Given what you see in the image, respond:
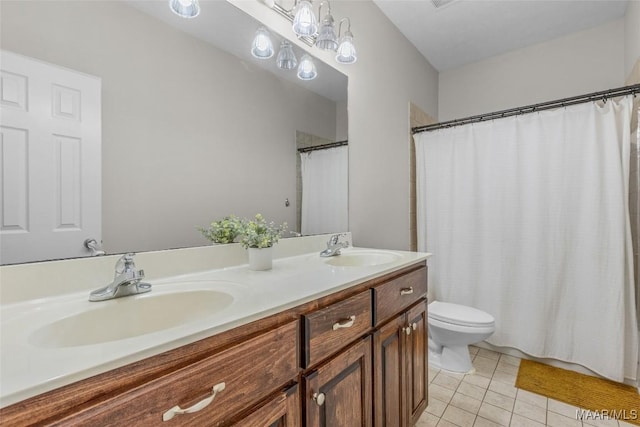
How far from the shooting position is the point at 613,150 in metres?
1.78

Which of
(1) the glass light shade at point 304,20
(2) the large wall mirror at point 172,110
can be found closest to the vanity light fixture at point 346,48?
(1) the glass light shade at point 304,20

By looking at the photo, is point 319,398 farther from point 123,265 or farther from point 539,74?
point 539,74

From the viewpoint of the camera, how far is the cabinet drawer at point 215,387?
48 centimetres

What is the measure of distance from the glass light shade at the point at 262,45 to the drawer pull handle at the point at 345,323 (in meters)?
1.20

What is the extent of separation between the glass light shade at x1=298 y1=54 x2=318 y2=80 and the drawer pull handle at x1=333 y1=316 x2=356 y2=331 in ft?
4.06

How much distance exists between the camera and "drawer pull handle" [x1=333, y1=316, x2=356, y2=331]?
0.91 meters

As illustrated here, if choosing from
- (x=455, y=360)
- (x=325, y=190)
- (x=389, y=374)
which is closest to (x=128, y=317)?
(x=389, y=374)

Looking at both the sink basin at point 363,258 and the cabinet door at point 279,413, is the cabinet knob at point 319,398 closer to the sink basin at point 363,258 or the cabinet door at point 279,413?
the cabinet door at point 279,413

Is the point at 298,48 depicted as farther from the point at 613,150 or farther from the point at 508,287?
the point at 508,287

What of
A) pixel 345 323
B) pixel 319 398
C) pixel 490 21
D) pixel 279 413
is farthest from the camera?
pixel 490 21

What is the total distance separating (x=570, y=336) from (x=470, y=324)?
29.0 inches

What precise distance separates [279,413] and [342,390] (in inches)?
10.9

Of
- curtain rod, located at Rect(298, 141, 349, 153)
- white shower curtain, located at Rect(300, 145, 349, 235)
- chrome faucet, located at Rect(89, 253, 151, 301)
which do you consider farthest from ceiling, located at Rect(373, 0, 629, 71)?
chrome faucet, located at Rect(89, 253, 151, 301)

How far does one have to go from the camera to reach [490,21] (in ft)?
7.50
